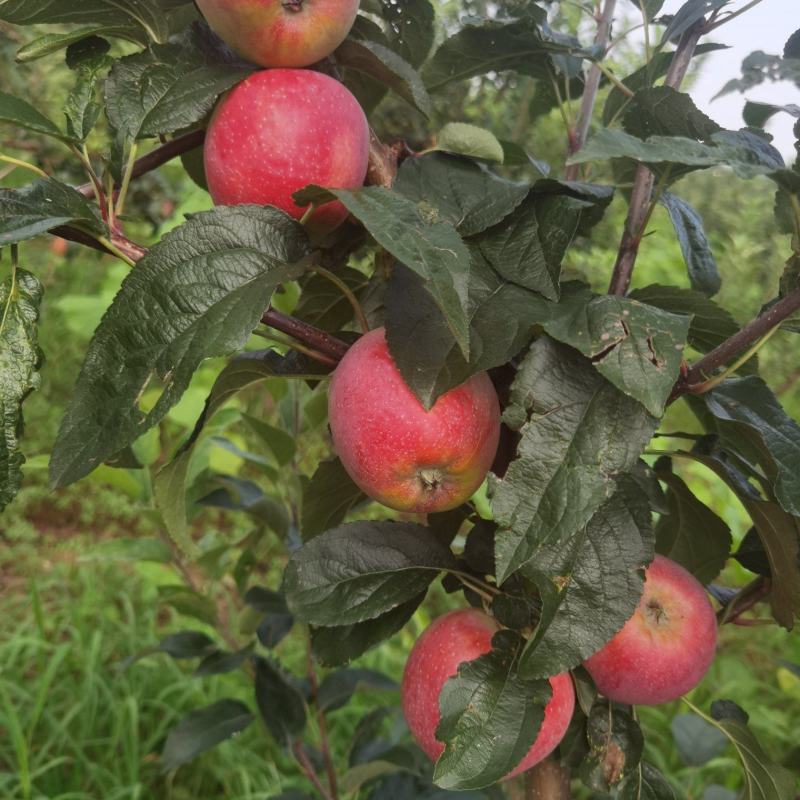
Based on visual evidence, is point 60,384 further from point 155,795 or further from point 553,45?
point 553,45

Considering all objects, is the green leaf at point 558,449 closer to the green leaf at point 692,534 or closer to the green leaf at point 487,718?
the green leaf at point 487,718

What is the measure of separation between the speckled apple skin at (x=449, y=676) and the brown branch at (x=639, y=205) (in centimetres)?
29

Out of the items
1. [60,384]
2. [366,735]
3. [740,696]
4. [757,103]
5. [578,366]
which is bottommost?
[60,384]

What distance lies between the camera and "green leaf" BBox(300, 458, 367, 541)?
0.75 metres

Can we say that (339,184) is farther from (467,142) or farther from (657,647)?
(657,647)

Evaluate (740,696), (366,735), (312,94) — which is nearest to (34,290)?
(312,94)

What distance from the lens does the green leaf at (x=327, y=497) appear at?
747mm

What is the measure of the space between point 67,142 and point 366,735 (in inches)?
38.0

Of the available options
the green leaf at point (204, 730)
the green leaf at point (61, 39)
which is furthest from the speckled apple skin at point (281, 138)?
the green leaf at point (204, 730)

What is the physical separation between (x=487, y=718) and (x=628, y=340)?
28 centimetres

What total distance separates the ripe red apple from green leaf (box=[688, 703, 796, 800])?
13.8 inches

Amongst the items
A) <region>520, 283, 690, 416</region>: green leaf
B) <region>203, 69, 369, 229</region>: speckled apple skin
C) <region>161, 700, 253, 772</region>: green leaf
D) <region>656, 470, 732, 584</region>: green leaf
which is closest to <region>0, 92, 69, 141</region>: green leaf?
<region>203, 69, 369, 229</region>: speckled apple skin

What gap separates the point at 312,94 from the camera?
0.59 metres

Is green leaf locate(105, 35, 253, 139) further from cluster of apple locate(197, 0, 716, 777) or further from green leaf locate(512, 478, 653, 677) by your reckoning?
green leaf locate(512, 478, 653, 677)
